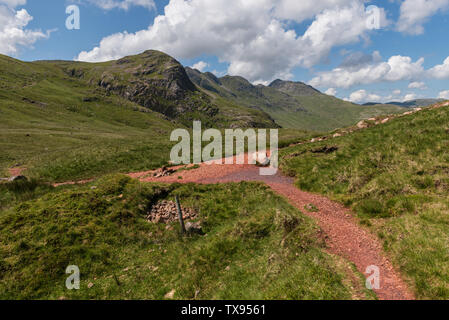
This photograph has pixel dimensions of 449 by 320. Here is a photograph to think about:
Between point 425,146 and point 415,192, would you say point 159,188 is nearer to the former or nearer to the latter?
point 415,192

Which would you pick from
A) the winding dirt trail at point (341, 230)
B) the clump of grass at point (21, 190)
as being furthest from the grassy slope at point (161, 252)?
the clump of grass at point (21, 190)

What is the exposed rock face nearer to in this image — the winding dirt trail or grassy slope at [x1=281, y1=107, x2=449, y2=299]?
the winding dirt trail

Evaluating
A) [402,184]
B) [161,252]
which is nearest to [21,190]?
[161,252]

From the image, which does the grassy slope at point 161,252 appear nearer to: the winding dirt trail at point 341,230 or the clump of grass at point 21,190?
the winding dirt trail at point 341,230

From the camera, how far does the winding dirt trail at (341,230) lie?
29.3 feet

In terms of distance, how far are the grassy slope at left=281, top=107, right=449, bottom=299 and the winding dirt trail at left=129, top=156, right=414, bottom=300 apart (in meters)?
0.56

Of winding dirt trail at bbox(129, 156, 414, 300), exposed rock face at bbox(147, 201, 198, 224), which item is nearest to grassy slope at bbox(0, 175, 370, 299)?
exposed rock face at bbox(147, 201, 198, 224)

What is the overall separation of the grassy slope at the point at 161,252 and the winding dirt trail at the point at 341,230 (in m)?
1.07

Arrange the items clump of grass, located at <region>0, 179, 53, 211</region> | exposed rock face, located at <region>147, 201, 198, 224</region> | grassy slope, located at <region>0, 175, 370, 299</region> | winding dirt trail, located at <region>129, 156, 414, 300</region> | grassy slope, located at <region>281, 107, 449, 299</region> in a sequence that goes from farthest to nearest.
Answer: clump of grass, located at <region>0, 179, 53, 211</region> → exposed rock face, located at <region>147, 201, 198, 224</region> → grassy slope, located at <region>0, 175, 370, 299</region> → grassy slope, located at <region>281, 107, 449, 299</region> → winding dirt trail, located at <region>129, 156, 414, 300</region>

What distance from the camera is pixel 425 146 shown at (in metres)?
18.1

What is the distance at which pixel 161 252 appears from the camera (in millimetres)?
13641

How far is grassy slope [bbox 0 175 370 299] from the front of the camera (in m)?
9.66

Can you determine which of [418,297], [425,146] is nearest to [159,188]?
[418,297]
